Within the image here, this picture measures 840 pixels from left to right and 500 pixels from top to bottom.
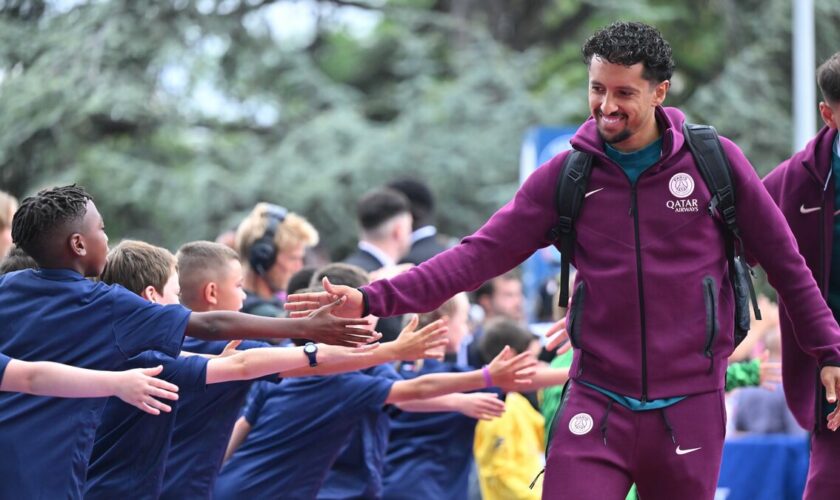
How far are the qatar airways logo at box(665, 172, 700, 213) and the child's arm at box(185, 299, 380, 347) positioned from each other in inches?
50.4

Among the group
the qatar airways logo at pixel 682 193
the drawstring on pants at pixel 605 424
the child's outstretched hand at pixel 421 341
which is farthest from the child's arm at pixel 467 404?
the qatar airways logo at pixel 682 193

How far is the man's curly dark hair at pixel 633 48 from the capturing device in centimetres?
479

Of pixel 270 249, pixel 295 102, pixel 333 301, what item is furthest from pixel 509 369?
pixel 295 102

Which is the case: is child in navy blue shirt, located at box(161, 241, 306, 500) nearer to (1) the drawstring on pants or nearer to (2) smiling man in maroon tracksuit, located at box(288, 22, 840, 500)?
(2) smiling man in maroon tracksuit, located at box(288, 22, 840, 500)

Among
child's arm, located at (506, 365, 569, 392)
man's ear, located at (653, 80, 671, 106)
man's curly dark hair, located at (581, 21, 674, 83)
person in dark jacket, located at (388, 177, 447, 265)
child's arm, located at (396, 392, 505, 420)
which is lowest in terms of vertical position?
child's arm, located at (396, 392, 505, 420)

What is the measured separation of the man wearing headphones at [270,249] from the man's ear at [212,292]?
2.10 meters

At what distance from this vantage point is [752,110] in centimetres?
1595

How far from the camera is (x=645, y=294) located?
474cm

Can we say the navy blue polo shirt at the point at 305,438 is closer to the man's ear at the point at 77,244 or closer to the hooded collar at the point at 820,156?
the man's ear at the point at 77,244

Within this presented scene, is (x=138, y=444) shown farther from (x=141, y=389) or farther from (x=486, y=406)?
(x=486, y=406)

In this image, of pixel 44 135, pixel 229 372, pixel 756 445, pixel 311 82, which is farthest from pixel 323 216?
pixel 229 372

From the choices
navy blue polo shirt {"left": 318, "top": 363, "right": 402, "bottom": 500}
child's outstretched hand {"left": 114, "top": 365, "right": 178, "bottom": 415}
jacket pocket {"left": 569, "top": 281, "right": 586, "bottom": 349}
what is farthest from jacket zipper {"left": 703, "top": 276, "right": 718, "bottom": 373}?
navy blue polo shirt {"left": 318, "top": 363, "right": 402, "bottom": 500}

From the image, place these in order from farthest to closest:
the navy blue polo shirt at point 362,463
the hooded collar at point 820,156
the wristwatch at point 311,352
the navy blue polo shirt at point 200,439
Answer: the navy blue polo shirt at point 362,463 < the navy blue polo shirt at point 200,439 < the hooded collar at point 820,156 < the wristwatch at point 311,352

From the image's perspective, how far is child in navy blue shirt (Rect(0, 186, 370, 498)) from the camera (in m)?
4.82
